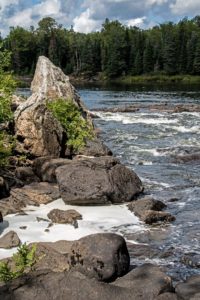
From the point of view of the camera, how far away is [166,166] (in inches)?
1000

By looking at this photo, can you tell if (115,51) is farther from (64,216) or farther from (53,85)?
(64,216)

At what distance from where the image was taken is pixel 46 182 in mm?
20062

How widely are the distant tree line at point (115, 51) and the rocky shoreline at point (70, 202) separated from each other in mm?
97766

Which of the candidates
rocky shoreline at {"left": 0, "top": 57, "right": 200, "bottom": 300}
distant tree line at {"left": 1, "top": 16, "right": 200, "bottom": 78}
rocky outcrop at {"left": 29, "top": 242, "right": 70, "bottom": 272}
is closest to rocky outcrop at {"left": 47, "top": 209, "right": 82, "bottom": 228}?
rocky shoreline at {"left": 0, "top": 57, "right": 200, "bottom": 300}

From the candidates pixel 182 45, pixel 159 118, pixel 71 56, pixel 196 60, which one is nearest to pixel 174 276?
pixel 159 118

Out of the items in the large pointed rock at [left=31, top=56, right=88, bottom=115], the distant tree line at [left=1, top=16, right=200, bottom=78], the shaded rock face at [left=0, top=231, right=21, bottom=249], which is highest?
the distant tree line at [left=1, top=16, right=200, bottom=78]

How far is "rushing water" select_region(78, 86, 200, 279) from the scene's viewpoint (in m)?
14.1

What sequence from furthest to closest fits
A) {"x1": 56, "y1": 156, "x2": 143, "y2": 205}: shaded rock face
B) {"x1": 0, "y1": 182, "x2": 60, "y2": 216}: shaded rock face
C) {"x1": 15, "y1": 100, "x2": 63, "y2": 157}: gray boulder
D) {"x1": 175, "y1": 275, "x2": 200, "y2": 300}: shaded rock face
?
{"x1": 15, "y1": 100, "x2": 63, "y2": 157}: gray boulder
{"x1": 56, "y1": 156, "x2": 143, "y2": 205}: shaded rock face
{"x1": 0, "y1": 182, "x2": 60, "y2": 216}: shaded rock face
{"x1": 175, "y1": 275, "x2": 200, "y2": 300}: shaded rock face

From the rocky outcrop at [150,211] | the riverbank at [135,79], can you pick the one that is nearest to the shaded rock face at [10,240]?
the rocky outcrop at [150,211]

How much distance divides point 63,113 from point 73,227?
11.5 metres

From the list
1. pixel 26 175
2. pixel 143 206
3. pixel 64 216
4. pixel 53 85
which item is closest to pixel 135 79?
pixel 53 85

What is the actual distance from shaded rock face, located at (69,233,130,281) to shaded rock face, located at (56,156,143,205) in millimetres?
5693

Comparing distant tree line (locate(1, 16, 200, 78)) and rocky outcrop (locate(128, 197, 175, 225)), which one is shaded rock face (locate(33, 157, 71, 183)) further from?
distant tree line (locate(1, 16, 200, 78))

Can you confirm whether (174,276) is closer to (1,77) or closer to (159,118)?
(1,77)
